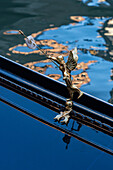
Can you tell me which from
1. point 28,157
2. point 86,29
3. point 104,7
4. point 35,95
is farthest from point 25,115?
point 104,7

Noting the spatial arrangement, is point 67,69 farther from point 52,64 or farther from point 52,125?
point 52,64

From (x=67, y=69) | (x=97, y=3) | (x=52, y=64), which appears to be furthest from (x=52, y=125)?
(x=97, y=3)

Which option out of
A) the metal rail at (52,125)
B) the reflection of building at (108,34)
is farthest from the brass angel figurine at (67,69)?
the reflection of building at (108,34)

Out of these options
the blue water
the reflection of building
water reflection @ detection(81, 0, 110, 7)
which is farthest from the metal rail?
water reflection @ detection(81, 0, 110, 7)

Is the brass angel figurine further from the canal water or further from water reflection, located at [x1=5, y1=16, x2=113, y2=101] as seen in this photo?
water reflection, located at [x1=5, y1=16, x2=113, y2=101]

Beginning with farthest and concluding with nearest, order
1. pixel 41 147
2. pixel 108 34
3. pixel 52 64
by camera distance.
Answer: pixel 108 34
pixel 52 64
pixel 41 147

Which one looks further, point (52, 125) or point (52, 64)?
point (52, 64)

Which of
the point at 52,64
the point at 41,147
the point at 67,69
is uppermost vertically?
the point at 67,69

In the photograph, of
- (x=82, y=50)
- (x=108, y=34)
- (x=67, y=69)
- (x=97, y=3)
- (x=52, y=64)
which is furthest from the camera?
(x=97, y=3)

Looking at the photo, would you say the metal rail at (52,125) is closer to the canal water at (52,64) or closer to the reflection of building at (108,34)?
the canal water at (52,64)
